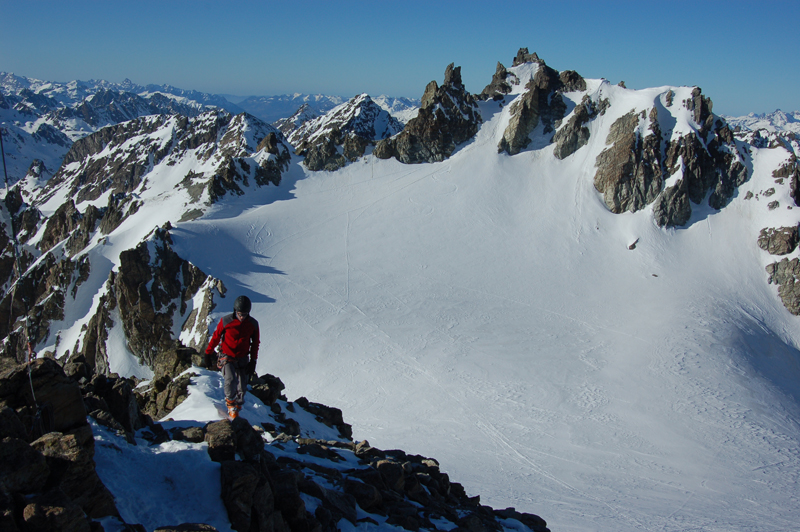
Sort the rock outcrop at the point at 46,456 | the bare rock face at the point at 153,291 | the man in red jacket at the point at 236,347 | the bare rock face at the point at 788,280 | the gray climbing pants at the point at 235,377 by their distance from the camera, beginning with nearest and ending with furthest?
the rock outcrop at the point at 46,456
the man in red jacket at the point at 236,347
the gray climbing pants at the point at 235,377
the bare rock face at the point at 788,280
the bare rock face at the point at 153,291

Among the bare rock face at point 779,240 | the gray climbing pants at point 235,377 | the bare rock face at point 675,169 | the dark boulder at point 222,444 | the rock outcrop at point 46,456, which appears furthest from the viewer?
the bare rock face at point 675,169

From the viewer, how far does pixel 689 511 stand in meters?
17.6

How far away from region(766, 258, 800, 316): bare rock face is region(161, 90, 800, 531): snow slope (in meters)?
0.95

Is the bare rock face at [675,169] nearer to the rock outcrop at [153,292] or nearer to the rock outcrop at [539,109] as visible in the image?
the rock outcrop at [539,109]

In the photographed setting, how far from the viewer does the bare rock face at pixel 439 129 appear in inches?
2416

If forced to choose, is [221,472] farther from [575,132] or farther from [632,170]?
[575,132]

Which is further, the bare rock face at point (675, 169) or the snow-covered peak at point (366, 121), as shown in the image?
the snow-covered peak at point (366, 121)

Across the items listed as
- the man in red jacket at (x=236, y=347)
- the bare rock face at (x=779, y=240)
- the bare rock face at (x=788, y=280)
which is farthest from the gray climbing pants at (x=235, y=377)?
the bare rock face at (x=779, y=240)

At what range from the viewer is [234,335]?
9.48 metres

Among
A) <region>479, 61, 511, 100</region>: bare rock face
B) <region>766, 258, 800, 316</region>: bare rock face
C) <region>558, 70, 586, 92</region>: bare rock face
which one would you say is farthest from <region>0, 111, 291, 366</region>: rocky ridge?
<region>766, 258, 800, 316</region>: bare rock face

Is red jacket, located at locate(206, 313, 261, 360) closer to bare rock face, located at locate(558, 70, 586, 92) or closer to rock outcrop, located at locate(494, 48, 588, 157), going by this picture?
rock outcrop, located at locate(494, 48, 588, 157)

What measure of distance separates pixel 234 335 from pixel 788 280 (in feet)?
164

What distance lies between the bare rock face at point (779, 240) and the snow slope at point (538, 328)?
1.07 metres

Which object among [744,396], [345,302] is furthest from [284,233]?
[744,396]
